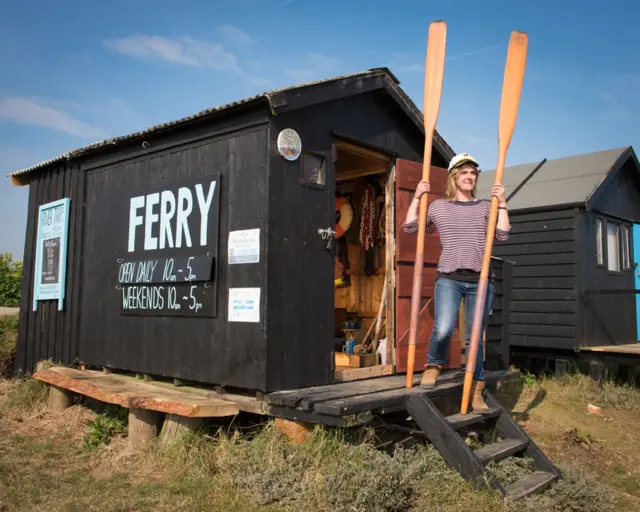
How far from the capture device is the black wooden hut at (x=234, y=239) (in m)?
5.35

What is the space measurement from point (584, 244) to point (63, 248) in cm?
833

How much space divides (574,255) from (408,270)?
189 inches

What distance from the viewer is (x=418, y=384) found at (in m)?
5.59

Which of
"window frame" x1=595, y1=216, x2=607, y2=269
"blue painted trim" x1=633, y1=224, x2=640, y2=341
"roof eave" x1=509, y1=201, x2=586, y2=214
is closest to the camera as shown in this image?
"roof eave" x1=509, y1=201, x2=586, y2=214

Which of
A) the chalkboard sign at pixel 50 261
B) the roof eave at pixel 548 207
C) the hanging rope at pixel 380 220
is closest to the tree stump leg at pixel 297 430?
the hanging rope at pixel 380 220

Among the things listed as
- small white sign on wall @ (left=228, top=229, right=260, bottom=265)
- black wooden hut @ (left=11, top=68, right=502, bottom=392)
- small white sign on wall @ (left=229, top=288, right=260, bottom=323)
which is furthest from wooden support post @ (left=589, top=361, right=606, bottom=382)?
small white sign on wall @ (left=228, top=229, right=260, bottom=265)

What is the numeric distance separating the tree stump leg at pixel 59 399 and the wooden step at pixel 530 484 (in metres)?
5.31

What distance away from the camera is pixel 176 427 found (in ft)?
17.6

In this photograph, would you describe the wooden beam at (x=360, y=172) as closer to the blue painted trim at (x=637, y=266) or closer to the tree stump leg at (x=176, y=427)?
the tree stump leg at (x=176, y=427)

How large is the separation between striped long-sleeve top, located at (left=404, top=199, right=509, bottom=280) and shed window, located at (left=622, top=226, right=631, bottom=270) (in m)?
7.83

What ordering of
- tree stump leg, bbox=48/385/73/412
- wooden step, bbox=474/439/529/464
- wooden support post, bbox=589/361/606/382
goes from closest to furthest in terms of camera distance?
wooden step, bbox=474/439/529/464 → tree stump leg, bbox=48/385/73/412 → wooden support post, bbox=589/361/606/382

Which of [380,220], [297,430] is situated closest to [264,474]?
[297,430]

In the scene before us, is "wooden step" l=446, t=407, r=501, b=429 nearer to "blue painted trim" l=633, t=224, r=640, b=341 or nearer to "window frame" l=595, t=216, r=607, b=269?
"window frame" l=595, t=216, r=607, b=269

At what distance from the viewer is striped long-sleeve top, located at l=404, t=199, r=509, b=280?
489cm
